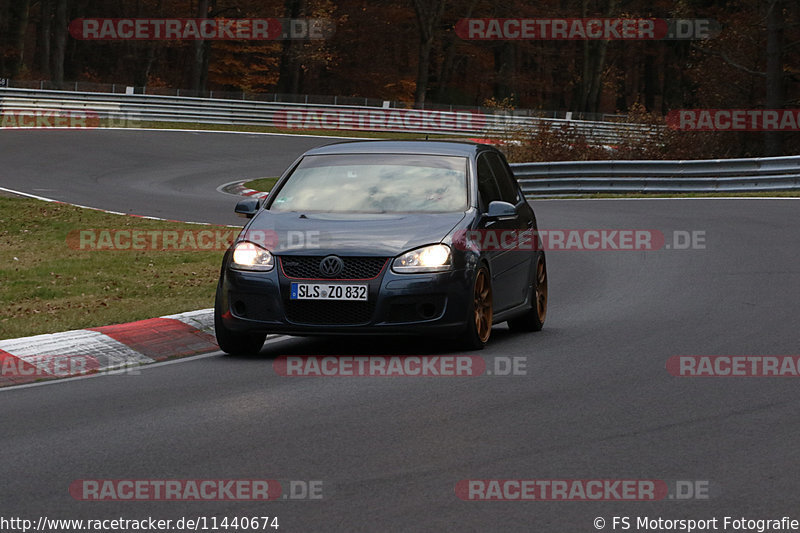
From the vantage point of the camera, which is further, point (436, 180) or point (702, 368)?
point (436, 180)

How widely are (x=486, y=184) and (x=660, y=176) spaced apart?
18.2 metres

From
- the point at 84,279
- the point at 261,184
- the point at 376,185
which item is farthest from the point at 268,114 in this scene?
the point at 376,185

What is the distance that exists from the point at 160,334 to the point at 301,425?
359 centimetres

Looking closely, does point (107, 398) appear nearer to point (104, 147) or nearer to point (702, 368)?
point (702, 368)

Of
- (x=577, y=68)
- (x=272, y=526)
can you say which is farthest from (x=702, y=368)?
(x=577, y=68)

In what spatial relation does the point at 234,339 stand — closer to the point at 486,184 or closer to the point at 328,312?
the point at 328,312

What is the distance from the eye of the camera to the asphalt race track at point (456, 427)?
5816 millimetres

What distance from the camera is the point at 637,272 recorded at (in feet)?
53.1

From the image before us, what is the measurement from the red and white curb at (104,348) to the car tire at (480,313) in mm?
2169

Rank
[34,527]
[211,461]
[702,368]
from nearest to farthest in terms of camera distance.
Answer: [34,527] < [211,461] < [702,368]

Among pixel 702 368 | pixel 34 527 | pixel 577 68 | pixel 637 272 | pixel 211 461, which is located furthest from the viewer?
pixel 577 68

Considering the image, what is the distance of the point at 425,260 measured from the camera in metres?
9.90

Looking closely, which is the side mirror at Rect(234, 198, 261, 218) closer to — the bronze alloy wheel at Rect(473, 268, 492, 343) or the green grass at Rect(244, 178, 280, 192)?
the bronze alloy wheel at Rect(473, 268, 492, 343)

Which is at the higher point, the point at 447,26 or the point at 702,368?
the point at 447,26
